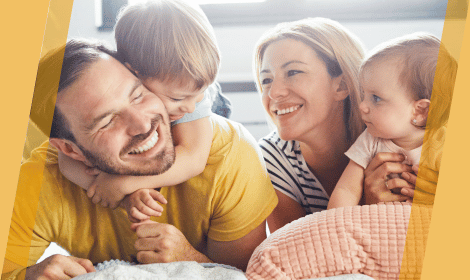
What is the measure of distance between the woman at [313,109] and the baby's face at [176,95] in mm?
200

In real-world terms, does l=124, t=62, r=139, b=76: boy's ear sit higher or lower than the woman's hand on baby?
higher

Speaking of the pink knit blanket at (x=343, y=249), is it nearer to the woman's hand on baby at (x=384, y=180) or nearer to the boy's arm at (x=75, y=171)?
the woman's hand on baby at (x=384, y=180)

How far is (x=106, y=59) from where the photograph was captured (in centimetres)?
88

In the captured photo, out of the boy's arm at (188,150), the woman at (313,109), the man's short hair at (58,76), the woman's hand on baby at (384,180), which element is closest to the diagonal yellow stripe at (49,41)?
the man's short hair at (58,76)

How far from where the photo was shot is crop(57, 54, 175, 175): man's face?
86cm

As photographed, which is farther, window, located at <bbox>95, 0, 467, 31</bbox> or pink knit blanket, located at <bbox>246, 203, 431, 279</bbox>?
window, located at <bbox>95, 0, 467, 31</bbox>

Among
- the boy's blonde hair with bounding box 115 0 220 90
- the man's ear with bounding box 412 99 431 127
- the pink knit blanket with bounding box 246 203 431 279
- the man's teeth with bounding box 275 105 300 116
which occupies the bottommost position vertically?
the pink knit blanket with bounding box 246 203 431 279

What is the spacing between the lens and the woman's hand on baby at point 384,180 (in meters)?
0.96

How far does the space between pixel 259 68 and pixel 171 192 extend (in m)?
0.38

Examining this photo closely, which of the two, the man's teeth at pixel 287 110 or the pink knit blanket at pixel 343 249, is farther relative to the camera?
the man's teeth at pixel 287 110

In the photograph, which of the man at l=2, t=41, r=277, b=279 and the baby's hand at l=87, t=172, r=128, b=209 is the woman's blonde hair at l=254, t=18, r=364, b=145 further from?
the baby's hand at l=87, t=172, r=128, b=209

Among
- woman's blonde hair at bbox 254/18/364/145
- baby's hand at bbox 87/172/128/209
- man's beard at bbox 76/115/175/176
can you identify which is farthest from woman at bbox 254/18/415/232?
baby's hand at bbox 87/172/128/209

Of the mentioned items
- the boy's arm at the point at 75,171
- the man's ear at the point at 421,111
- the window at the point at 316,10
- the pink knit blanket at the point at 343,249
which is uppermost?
the window at the point at 316,10

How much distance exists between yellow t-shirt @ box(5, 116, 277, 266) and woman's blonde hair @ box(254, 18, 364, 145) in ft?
0.82
